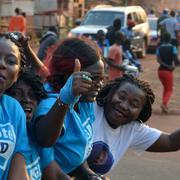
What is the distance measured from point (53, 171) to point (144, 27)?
18.3 m

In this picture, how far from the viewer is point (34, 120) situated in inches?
94.7

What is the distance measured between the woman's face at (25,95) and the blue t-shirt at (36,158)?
111 millimetres

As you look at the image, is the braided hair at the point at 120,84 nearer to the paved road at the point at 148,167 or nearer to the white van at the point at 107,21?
the paved road at the point at 148,167

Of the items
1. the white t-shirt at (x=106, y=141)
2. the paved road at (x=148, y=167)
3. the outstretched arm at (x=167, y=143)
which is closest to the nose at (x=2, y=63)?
the white t-shirt at (x=106, y=141)

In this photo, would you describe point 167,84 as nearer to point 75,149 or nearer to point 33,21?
point 75,149

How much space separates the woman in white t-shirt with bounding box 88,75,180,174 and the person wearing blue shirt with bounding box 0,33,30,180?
0.78m

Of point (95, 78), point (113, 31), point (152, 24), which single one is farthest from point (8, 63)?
point (152, 24)

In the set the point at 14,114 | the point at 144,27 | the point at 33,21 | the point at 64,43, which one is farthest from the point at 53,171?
the point at 33,21

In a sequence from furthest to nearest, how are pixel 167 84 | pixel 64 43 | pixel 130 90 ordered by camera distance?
pixel 167 84, pixel 130 90, pixel 64 43

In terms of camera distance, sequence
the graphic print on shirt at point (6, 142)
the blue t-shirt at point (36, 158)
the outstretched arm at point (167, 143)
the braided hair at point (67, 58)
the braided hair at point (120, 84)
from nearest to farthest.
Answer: the graphic print on shirt at point (6, 142), the blue t-shirt at point (36, 158), the braided hair at point (67, 58), the braided hair at point (120, 84), the outstretched arm at point (167, 143)

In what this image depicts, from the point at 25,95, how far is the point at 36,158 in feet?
1.00

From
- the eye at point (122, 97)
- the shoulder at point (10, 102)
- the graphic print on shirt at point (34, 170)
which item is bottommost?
the graphic print on shirt at point (34, 170)

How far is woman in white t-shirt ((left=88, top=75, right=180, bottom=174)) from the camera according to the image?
2990 millimetres

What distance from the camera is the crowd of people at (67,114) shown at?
2256 millimetres
